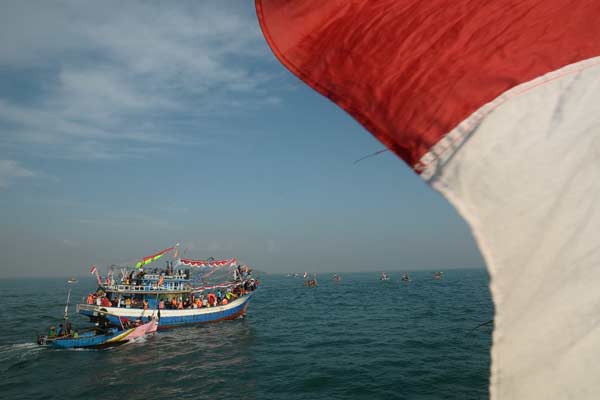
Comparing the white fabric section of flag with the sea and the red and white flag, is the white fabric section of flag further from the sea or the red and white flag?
the sea

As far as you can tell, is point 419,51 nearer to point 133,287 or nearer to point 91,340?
point 91,340

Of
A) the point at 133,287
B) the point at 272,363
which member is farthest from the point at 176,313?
the point at 272,363

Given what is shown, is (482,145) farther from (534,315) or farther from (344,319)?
(344,319)

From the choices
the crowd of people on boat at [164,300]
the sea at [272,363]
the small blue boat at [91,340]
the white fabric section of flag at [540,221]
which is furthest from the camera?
the crowd of people on boat at [164,300]

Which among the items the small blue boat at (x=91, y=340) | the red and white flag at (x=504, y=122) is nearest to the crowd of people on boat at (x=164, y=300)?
the small blue boat at (x=91, y=340)

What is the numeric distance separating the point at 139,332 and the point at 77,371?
21.8 feet

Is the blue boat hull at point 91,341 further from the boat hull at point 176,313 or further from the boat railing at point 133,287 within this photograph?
the boat railing at point 133,287

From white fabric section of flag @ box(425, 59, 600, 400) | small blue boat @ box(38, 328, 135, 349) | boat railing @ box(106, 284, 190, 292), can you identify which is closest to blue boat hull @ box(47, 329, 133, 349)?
small blue boat @ box(38, 328, 135, 349)

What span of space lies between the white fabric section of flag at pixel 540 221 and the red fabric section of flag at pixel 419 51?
0.17 m

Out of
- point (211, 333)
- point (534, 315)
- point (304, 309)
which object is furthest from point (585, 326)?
point (304, 309)

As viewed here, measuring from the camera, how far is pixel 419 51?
2.48 metres

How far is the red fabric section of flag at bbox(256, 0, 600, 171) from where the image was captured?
222 centimetres

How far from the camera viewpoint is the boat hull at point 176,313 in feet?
108

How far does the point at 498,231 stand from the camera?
1965mm
